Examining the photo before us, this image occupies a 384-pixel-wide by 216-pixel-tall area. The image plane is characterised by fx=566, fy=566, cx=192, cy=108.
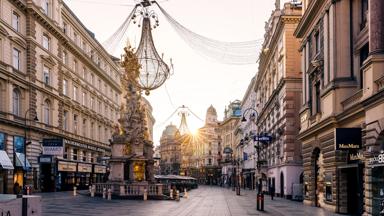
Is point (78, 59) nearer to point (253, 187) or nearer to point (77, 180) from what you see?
point (77, 180)

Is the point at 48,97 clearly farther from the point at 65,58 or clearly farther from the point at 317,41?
the point at 317,41

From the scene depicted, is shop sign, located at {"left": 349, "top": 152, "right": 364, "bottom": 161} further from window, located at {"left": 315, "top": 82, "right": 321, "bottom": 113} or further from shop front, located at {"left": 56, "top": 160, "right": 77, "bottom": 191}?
shop front, located at {"left": 56, "top": 160, "right": 77, "bottom": 191}

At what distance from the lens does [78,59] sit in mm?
78938

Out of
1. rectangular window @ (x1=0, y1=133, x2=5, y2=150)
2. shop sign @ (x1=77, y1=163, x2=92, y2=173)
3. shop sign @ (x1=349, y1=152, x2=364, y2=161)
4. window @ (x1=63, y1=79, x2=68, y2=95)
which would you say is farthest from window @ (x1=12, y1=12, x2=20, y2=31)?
shop sign @ (x1=349, y1=152, x2=364, y2=161)

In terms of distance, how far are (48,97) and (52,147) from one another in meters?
7.57

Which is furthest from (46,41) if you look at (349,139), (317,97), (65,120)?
(349,139)

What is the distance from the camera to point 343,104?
107 ft

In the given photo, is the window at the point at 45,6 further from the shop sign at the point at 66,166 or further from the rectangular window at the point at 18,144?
the shop sign at the point at 66,166

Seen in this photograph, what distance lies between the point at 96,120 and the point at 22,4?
3824cm

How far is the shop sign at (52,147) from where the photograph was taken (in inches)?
2303

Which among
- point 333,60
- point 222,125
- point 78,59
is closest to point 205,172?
point 222,125

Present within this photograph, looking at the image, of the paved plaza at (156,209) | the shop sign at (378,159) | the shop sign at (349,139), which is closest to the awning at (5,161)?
the paved plaza at (156,209)

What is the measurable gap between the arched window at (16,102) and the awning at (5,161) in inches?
226

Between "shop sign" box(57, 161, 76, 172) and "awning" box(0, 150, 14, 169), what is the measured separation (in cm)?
1458
